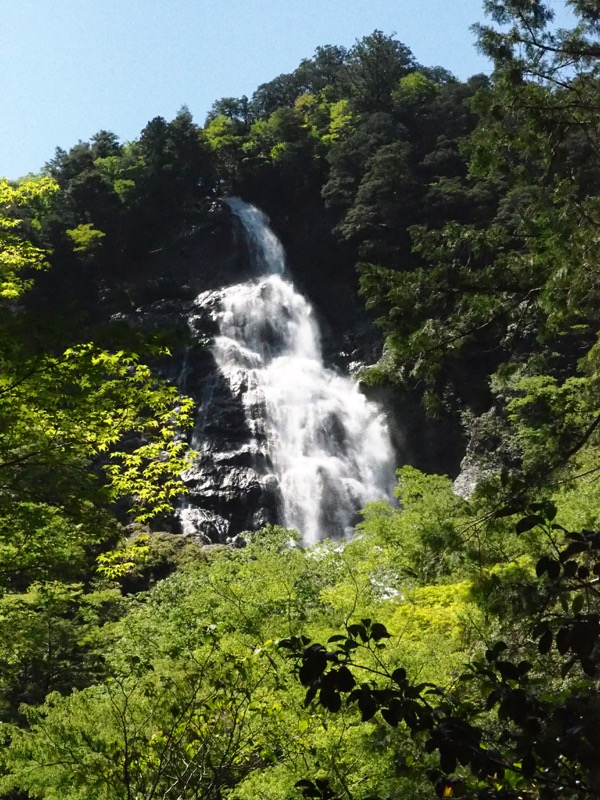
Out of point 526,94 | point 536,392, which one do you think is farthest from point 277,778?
point 536,392

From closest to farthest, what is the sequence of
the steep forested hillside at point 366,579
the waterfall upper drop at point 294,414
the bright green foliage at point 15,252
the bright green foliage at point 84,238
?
the steep forested hillside at point 366,579
the bright green foliage at point 15,252
the waterfall upper drop at point 294,414
the bright green foliage at point 84,238

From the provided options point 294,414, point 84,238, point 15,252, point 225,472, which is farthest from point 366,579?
point 84,238

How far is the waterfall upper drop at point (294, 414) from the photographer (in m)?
26.8

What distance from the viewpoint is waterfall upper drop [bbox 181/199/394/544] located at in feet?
88.0

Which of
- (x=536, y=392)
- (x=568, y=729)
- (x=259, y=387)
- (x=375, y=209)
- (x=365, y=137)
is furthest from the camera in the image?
(x=365, y=137)

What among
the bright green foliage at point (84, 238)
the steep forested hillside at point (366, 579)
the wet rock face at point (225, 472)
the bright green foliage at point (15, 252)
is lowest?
the steep forested hillside at point (366, 579)

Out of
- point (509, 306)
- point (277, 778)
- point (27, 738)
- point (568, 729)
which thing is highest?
point (509, 306)

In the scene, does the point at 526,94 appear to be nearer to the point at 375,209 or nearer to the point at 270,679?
the point at 270,679

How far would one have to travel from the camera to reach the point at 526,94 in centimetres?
972

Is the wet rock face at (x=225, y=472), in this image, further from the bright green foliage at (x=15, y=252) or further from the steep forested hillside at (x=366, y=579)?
the bright green foliage at (x=15, y=252)

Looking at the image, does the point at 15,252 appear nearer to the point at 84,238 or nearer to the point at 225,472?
the point at 225,472

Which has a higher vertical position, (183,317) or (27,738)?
(183,317)

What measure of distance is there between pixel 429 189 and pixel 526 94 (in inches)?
1102

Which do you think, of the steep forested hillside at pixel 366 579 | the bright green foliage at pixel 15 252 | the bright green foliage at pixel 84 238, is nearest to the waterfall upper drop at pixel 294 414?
the steep forested hillside at pixel 366 579
